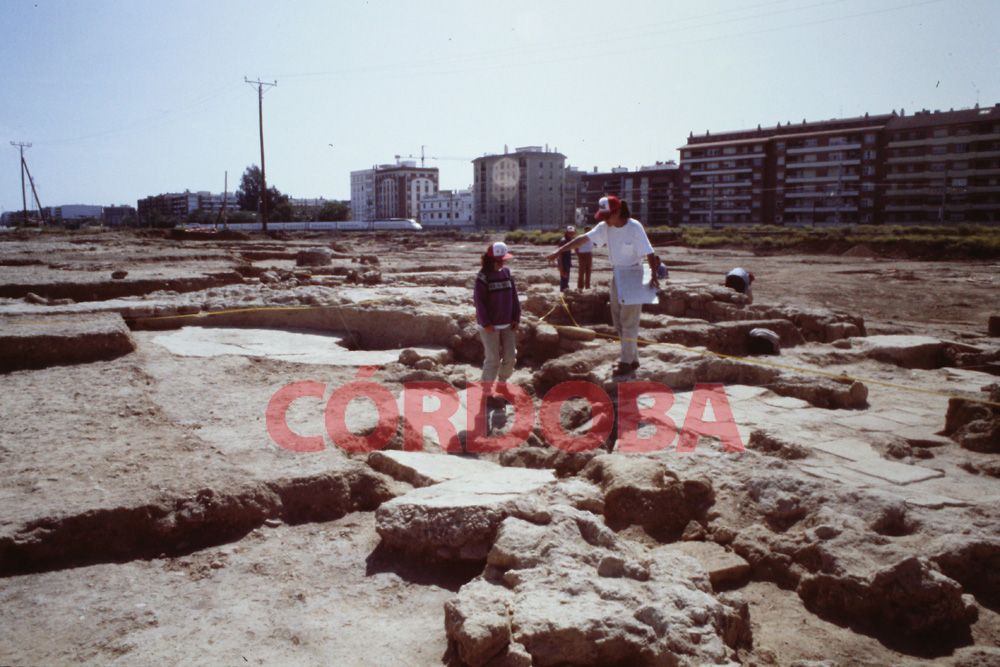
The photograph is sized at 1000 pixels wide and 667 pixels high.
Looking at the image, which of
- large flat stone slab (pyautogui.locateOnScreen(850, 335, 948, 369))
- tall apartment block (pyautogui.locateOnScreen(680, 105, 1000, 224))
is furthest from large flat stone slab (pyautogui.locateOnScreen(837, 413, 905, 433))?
tall apartment block (pyautogui.locateOnScreen(680, 105, 1000, 224))

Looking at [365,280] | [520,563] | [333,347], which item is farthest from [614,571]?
[365,280]

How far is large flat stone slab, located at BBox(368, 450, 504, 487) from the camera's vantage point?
13.8 feet

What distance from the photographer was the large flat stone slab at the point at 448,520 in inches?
132

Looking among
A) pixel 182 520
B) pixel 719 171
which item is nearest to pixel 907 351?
A: pixel 182 520

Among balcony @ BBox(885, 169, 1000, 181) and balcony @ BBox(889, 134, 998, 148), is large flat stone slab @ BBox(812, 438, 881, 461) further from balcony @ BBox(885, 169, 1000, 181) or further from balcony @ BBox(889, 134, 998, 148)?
balcony @ BBox(889, 134, 998, 148)

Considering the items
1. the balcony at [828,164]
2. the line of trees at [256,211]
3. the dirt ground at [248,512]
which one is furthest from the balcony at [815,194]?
the dirt ground at [248,512]

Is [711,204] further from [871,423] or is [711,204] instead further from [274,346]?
[871,423]

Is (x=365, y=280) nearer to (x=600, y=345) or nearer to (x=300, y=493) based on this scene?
(x=600, y=345)

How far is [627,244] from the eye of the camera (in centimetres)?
654

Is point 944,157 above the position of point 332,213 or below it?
above

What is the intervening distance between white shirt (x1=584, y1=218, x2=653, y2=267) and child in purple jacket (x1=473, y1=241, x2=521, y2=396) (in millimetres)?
1010

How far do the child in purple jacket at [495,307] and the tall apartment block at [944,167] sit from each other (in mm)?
63676

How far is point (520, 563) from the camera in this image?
2.98m

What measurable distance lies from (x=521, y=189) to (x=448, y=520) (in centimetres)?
9741
